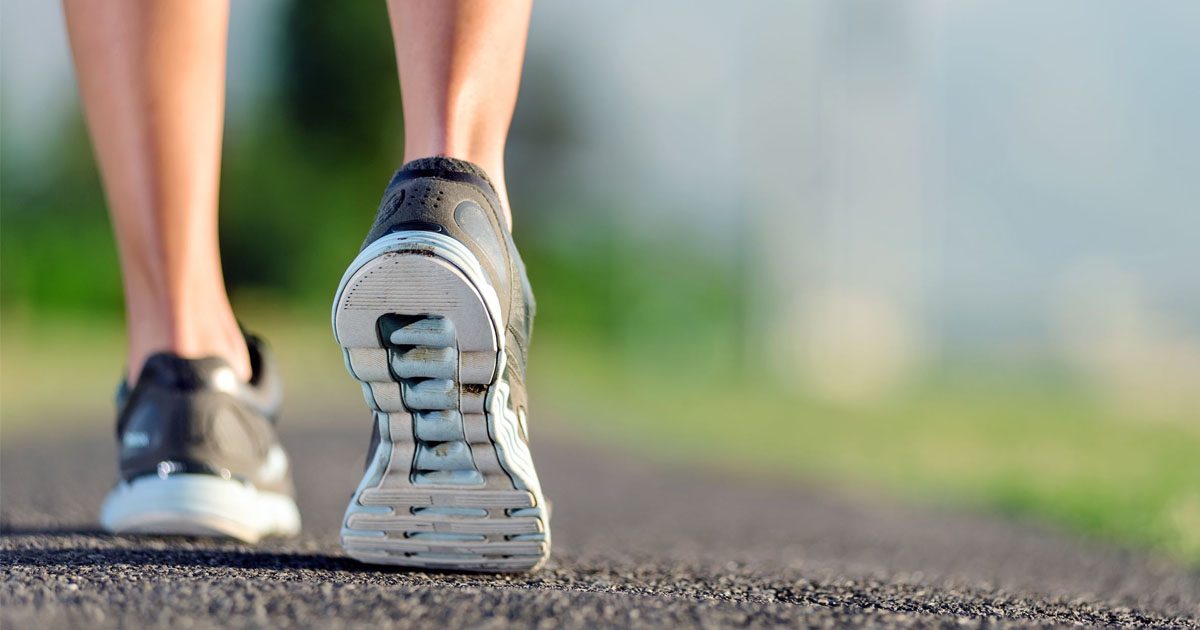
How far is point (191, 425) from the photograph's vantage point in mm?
1724

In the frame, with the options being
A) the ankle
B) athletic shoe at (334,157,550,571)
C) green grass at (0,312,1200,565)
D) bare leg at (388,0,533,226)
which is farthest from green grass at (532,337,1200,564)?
the ankle

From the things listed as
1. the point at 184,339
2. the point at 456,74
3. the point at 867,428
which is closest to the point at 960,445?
the point at 867,428

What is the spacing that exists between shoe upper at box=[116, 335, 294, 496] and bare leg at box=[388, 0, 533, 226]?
1.80 feet

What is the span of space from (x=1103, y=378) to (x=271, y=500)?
52.8 ft

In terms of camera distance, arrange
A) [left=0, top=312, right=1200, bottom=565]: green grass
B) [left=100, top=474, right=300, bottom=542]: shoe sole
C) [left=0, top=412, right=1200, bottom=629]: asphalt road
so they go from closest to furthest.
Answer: [left=0, top=412, right=1200, bottom=629]: asphalt road → [left=100, top=474, right=300, bottom=542]: shoe sole → [left=0, top=312, right=1200, bottom=565]: green grass

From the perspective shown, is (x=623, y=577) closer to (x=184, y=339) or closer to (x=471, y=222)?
(x=471, y=222)

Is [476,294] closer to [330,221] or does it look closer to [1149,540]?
[1149,540]

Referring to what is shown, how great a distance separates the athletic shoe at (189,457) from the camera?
1705mm

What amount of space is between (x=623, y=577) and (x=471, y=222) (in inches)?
22.3

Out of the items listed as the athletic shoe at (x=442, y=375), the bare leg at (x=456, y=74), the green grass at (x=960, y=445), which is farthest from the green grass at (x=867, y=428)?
the bare leg at (x=456, y=74)

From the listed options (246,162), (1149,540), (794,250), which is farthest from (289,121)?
(1149,540)

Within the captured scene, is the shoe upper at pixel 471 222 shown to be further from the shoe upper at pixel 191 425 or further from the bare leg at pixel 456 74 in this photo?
the shoe upper at pixel 191 425

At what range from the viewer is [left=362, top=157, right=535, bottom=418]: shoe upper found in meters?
1.34

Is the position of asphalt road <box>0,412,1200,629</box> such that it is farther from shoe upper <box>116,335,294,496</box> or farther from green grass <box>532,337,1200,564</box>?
green grass <box>532,337,1200,564</box>
